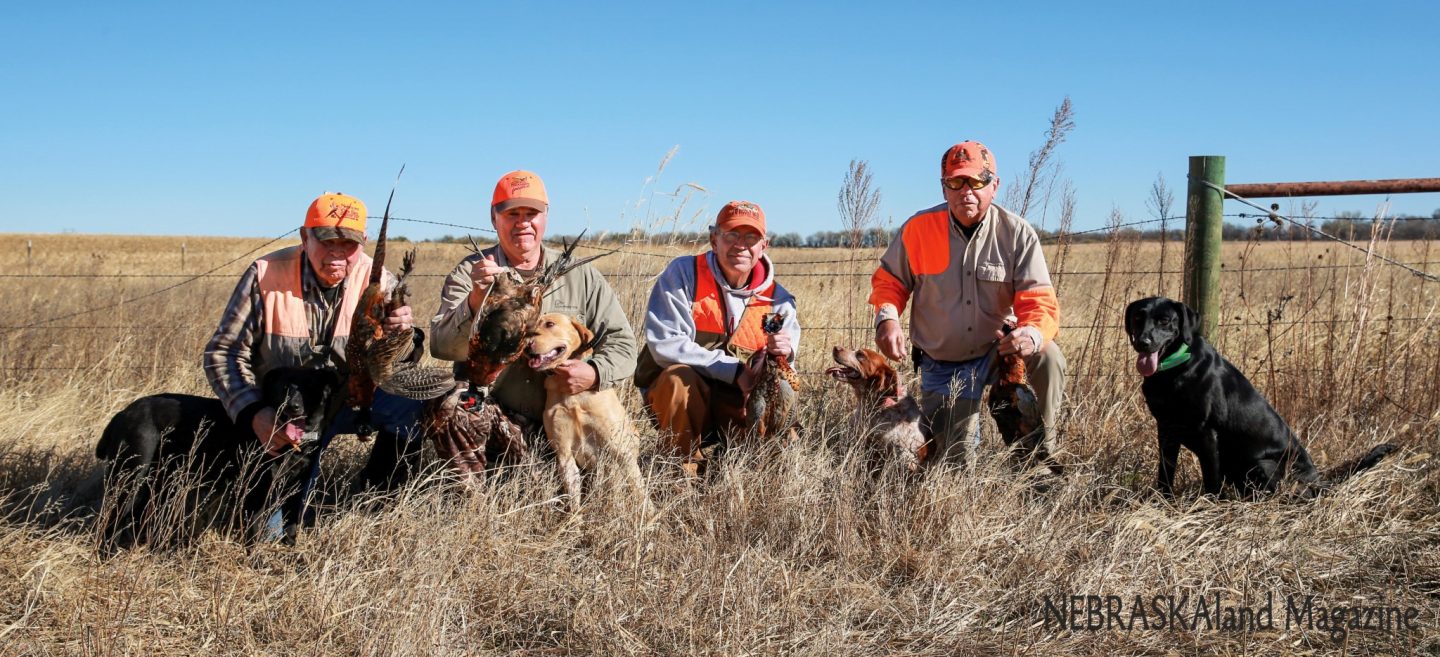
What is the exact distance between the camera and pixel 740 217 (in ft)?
15.9

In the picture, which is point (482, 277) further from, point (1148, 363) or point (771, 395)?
point (1148, 363)

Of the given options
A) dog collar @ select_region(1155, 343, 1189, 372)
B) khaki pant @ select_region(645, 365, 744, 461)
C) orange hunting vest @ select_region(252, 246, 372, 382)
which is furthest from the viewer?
khaki pant @ select_region(645, 365, 744, 461)

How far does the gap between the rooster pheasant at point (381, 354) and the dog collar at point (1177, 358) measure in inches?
123

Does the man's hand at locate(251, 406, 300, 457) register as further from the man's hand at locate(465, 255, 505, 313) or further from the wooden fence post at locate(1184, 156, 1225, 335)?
the wooden fence post at locate(1184, 156, 1225, 335)

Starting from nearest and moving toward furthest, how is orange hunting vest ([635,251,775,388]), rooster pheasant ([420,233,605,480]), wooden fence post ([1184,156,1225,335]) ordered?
rooster pheasant ([420,233,605,480]), orange hunting vest ([635,251,775,388]), wooden fence post ([1184,156,1225,335])

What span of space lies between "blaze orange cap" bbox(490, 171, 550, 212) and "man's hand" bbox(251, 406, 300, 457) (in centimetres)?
129

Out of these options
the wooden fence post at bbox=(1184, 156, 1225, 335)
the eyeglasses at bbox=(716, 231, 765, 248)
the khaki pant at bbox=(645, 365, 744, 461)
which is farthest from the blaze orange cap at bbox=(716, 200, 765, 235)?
the wooden fence post at bbox=(1184, 156, 1225, 335)

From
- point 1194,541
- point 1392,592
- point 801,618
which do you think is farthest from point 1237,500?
point 801,618

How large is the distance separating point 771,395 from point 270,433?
2115mm

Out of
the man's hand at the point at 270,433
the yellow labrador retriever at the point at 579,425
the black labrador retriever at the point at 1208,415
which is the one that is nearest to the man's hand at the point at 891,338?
the black labrador retriever at the point at 1208,415

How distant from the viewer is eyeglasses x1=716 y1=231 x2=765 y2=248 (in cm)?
486

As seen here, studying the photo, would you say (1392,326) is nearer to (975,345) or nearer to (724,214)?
(975,345)

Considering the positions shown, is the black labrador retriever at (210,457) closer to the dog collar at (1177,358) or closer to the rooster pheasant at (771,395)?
the rooster pheasant at (771,395)

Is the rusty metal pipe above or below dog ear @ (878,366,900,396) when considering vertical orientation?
above
